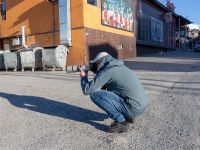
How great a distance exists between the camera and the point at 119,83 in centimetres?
532

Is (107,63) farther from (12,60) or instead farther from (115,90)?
(12,60)

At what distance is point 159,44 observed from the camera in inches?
1517

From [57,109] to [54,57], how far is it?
1161cm

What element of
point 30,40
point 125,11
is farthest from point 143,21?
point 30,40

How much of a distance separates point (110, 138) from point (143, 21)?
28.4 meters

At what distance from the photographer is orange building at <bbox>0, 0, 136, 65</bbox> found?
67.9 feet

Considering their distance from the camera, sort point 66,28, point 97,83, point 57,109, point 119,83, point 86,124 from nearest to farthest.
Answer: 1. point 97,83
2. point 119,83
3. point 86,124
4. point 57,109
5. point 66,28

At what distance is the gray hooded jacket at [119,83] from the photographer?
5203mm

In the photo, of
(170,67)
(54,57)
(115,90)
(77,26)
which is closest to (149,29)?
(77,26)

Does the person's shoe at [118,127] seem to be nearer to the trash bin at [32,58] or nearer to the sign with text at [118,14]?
the trash bin at [32,58]

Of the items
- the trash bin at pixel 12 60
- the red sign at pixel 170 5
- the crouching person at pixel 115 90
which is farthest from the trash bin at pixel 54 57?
the red sign at pixel 170 5

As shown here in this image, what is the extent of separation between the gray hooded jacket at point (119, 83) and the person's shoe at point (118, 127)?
0.24 meters

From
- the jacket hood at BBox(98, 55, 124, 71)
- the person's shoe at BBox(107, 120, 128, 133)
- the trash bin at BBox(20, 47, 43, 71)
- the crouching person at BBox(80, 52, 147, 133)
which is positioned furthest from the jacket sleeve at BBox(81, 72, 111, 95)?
the trash bin at BBox(20, 47, 43, 71)

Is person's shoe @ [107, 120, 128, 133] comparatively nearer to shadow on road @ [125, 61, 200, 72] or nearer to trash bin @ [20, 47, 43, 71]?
shadow on road @ [125, 61, 200, 72]
